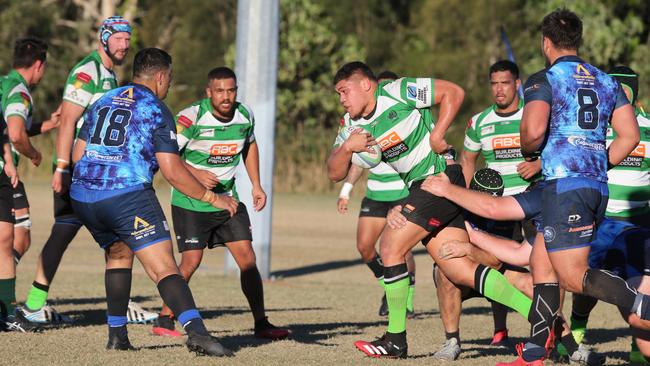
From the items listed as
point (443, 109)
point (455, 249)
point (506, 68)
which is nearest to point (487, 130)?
Answer: point (506, 68)

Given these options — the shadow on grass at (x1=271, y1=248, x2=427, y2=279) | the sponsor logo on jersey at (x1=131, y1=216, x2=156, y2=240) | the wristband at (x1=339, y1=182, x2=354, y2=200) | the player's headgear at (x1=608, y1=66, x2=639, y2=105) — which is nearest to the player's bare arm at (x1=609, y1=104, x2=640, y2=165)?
the player's headgear at (x1=608, y1=66, x2=639, y2=105)

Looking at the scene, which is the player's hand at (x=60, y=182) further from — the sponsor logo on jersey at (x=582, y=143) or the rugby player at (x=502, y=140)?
the sponsor logo on jersey at (x=582, y=143)

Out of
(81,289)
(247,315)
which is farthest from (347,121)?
(81,289)

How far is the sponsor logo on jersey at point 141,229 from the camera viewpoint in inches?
316

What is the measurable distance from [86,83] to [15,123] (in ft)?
2.48

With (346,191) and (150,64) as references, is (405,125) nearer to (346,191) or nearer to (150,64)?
(150,64)

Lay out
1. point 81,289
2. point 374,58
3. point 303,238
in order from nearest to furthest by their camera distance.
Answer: point 81,289
point 303,238
point 374,58

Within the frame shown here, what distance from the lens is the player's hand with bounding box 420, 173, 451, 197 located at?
8086 millimetres

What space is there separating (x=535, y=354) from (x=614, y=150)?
143 cm

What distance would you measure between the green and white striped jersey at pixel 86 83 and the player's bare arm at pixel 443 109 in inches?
132

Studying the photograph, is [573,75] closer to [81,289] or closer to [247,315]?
[247,315]

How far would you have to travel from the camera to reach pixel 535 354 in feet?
24.7

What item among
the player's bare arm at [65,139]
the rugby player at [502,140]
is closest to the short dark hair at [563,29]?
the rugby player at [502,140]

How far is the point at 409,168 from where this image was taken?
8.81 m
